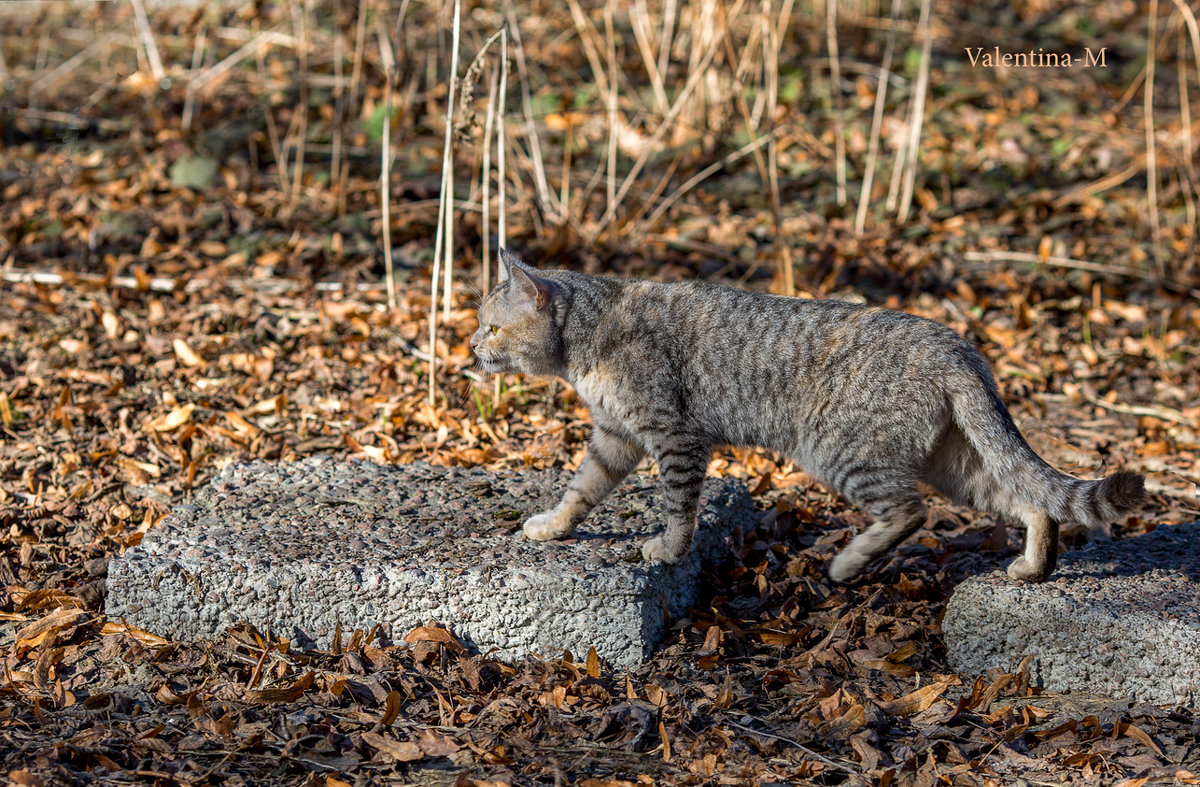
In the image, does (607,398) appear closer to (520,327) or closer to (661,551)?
(520,327)

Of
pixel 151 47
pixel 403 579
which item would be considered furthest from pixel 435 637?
pixel 151 47

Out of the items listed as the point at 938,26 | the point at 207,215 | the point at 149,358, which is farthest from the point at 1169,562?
the point at 938,26

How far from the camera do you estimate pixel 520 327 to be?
4.21 metres

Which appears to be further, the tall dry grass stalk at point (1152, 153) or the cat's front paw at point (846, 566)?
the tall dry grass stalk at point (1152, 153)

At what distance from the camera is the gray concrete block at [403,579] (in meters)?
3.63

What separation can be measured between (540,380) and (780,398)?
2.07 m

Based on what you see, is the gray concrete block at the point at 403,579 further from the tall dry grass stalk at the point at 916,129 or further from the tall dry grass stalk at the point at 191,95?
the tall dry grass stalk at the point at 191,95

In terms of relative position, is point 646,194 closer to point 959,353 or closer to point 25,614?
point 959,353

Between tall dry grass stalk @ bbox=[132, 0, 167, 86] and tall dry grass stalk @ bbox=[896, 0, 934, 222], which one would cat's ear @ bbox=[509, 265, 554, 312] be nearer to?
tall dry grass stalk @ bbox=[896, 0, 934, 222]

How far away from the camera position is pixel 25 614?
3941mm

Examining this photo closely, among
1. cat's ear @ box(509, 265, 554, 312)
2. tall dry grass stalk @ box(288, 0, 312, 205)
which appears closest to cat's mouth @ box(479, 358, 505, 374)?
cat's ear @ box(509, 265, 554, 312)

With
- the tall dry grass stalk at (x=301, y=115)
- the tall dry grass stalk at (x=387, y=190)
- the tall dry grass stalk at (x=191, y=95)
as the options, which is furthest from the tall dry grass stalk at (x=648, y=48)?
the tall dry grass stalk at (x=191, y=95)

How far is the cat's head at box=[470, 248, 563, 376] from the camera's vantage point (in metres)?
4.17

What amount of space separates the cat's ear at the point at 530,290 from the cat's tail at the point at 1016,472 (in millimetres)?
1555
